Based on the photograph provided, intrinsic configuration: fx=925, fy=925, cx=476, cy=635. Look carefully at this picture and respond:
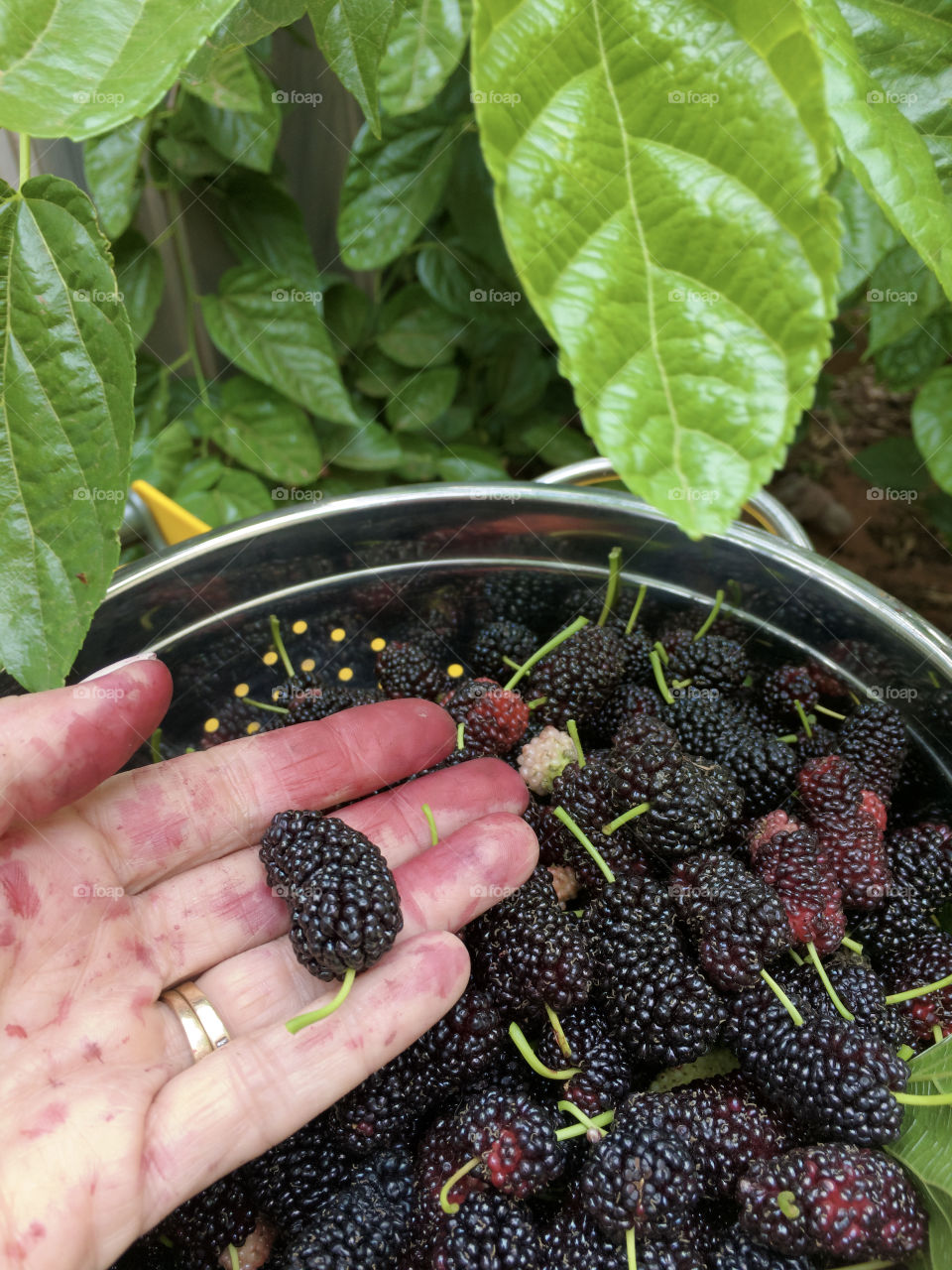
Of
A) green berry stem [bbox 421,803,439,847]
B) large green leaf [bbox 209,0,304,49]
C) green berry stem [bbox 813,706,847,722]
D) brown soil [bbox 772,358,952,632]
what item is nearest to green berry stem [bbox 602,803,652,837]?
green berry stem [bbox 421,803,439,847]

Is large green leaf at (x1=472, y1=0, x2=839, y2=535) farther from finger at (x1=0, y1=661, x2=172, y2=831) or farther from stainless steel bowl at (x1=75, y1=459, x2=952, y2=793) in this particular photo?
stainless steel bowl at (x1=75, y1=459, x2=952, y2=793)

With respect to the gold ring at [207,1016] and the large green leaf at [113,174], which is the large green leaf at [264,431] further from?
the gold ring at [207,1016]

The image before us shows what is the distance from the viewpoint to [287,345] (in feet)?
4.05

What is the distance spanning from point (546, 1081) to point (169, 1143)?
11.4 inches

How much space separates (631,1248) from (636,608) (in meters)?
0.57

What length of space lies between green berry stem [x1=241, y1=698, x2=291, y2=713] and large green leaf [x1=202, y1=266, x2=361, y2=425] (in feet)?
1.43

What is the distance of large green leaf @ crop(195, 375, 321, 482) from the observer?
1.29m

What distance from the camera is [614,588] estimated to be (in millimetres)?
961

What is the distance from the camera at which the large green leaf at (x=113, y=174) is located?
1.10m

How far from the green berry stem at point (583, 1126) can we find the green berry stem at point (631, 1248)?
71mm

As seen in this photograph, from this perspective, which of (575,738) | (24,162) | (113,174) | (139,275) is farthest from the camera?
(139,275)

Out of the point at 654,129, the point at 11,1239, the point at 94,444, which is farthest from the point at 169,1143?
the point at 654,129

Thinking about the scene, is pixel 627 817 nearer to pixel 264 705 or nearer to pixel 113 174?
pixel 264 705

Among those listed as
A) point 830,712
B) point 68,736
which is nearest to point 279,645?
point 68,736
